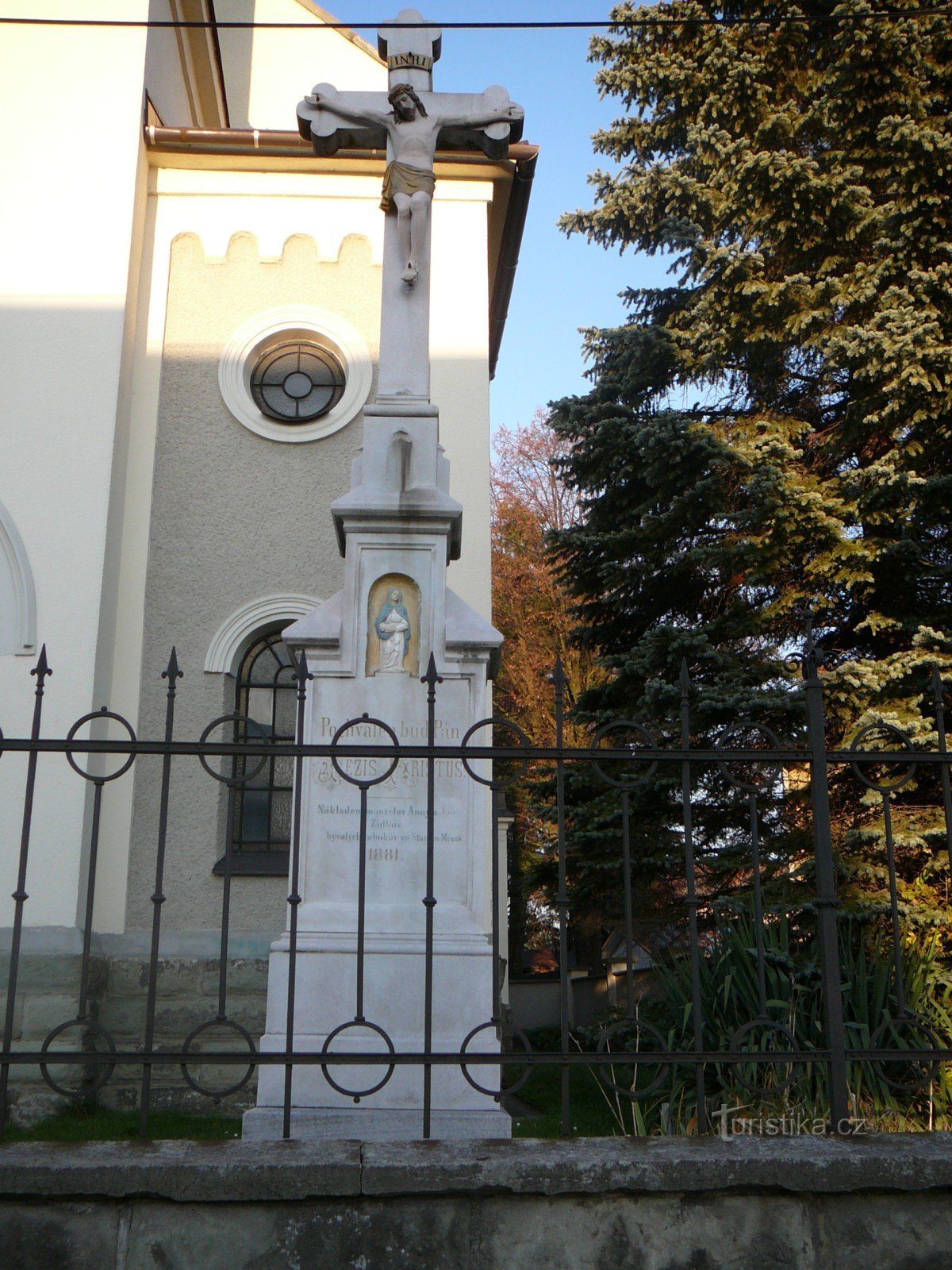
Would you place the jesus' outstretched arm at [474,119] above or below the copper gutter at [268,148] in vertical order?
below

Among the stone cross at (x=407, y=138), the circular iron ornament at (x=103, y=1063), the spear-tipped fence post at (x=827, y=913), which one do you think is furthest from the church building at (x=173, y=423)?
the spear-tipped fence post at (x=827, y=913)

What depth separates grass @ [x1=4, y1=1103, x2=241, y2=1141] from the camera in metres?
6.62

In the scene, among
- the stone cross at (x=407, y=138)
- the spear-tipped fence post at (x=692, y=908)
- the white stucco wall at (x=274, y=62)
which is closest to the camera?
the spear-tipped fence post at (x=692, y=908)

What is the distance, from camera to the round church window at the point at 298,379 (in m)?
10.5

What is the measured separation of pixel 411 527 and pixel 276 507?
15.3 feet

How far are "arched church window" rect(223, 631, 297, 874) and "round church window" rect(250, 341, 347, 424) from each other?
2134mm

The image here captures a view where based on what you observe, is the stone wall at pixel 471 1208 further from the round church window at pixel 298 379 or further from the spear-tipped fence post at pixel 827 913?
the round church window at pixel 298 379

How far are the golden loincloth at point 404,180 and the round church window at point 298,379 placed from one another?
4322mm

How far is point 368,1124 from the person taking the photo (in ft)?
14.9

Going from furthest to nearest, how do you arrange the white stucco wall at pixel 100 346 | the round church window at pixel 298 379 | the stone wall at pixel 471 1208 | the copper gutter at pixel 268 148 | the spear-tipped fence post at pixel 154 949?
the round church window at pixel 298 379, the copper gutter at pixel 268 148, the white stucco wall at pixel 100 346, the spear-tipped fence post at pixel 154 949, the stone wall at pixel 471 1208

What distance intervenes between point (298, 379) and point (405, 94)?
4625 mm

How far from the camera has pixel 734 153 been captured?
1150 centimetres

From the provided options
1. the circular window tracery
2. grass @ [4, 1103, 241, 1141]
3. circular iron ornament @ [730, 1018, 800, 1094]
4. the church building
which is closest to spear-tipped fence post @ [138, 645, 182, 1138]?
circular iron ornament @ [730, 1018, 800, 1094]

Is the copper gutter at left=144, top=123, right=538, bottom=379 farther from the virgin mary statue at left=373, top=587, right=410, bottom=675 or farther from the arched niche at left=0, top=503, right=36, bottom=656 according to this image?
the virgin mary statue at left=373, top=587, right=410, bottom=675
